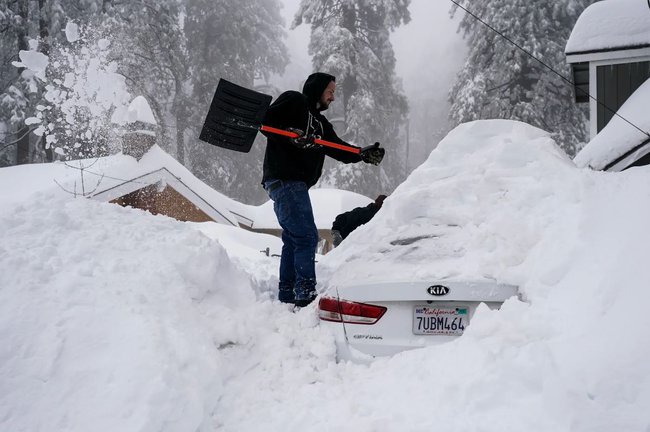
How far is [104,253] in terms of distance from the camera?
3359 millimetres

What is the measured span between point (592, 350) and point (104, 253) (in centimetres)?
287

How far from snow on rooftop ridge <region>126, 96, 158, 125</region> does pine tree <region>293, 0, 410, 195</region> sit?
1367cm

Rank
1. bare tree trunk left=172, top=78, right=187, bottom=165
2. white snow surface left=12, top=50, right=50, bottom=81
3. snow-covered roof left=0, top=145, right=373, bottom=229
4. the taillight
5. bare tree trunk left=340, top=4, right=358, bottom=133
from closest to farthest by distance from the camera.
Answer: the taillight, snow-covered roof left=0, top=145, right=373, bottom=229, white snow surface left=12, top=50, right=50, bottom=81, bare tree trunk left=340, top=4, right=358, bottom=133, bare tree trunk left=172, top=78, right=187, bottom=165

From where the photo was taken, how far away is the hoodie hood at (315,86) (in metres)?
4.29

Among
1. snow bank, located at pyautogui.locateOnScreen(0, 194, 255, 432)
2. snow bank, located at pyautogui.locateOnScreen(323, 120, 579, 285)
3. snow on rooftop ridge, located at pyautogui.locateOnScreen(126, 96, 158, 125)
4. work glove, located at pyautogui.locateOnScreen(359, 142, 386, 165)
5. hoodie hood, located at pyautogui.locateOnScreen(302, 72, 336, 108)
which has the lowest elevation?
snow bank, located at pyautogui.locateOnScreen(0, 194, 255, 432)

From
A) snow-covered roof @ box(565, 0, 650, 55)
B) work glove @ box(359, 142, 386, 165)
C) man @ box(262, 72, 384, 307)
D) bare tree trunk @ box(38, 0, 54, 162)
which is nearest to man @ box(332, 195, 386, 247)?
work glove @ box(359, 142, 386, 165)

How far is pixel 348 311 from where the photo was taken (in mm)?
2951

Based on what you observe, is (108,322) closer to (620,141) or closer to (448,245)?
(448,245)

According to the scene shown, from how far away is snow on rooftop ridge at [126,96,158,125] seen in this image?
14435mm

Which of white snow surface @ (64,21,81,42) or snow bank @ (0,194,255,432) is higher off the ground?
white snow surface @ (64,21,81,42)

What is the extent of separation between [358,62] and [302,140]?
2533cm

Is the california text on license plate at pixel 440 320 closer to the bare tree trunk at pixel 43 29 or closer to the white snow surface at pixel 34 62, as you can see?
the bare tree trunk at pixel 43 29

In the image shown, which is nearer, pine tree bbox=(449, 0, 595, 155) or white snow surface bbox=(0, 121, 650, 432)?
white snow surface bbox=(0, 121, 650, 432)

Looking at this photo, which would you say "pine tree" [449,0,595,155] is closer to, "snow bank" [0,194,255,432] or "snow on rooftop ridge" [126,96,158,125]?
"snow on rooftop ridge" [126,96,158,125]
